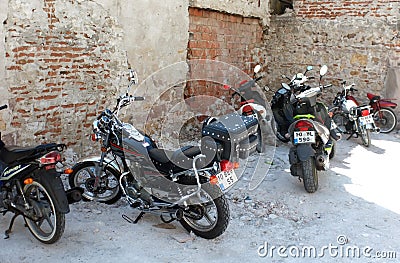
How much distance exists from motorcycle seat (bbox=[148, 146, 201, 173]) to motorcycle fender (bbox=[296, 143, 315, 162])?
5.23 ft

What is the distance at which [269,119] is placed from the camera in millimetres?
6438

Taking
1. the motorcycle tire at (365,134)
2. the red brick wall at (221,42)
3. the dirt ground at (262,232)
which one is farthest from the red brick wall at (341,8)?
the dirt ground at (262,232)

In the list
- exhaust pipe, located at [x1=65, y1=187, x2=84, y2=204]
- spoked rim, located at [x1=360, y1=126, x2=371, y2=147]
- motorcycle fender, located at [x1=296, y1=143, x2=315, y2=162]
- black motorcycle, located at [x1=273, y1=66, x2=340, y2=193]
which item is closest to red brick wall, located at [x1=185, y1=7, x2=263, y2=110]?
black motorcycle, located at [x1=273, y1=66, x2=340, y2=193]

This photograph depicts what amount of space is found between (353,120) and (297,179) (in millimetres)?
2295

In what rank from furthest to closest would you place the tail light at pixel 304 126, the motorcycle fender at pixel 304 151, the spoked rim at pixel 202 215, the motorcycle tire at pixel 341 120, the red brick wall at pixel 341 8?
the red brick wall at pixel 341 8 → the motorcycle tire at pixel 341 120 → the tail light at pixel 304 126 → the motorcycle fender at pixel 304 151 → the spoked rim at pixel 202 215

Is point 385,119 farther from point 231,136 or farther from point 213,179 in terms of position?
point 213,179

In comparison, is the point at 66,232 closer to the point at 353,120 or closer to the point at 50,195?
the point at 50,195

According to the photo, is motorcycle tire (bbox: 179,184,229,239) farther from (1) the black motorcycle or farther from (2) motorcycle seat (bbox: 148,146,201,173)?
(1) the black motorcycle

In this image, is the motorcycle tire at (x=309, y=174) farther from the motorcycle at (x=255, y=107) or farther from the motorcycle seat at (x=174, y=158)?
the motorcycle seat at (x=174, y=158)

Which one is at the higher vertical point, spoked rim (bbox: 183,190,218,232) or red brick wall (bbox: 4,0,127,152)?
red brick wall (bbox: 4,0,127,152)

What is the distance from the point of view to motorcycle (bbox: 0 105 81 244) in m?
3.20

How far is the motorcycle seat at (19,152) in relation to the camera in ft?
10.6

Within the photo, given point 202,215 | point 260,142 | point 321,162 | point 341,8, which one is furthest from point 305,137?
point 341,8

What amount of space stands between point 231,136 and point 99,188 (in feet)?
4.84
